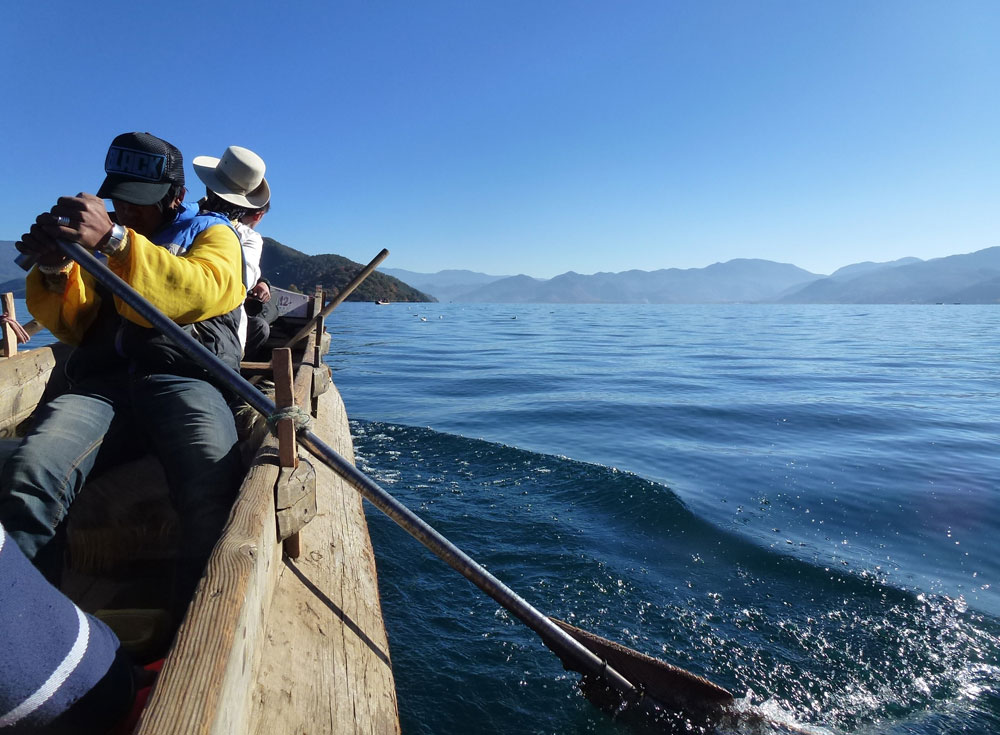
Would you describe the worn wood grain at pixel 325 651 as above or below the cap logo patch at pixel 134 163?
below

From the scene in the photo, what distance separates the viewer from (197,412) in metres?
2.75

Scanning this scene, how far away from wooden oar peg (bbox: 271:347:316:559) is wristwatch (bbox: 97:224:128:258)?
0.78 metres

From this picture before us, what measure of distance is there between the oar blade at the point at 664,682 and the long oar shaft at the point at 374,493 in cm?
11

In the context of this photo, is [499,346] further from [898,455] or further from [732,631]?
[732,631]

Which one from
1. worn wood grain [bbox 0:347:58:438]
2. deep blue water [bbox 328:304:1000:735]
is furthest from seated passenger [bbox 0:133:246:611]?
worn wood grain [bbox 0:347:58:438]

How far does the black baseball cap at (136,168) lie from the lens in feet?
9.50

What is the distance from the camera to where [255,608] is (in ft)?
6.25

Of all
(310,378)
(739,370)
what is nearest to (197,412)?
(310,378)

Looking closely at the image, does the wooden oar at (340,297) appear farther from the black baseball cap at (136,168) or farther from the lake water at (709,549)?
the black baseball cap at (136,168)

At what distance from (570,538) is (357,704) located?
3.84 metres

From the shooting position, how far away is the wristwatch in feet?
8.02

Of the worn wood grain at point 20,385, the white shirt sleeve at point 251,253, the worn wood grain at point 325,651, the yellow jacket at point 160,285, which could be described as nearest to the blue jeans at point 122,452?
the yellow jacket at point 160,285

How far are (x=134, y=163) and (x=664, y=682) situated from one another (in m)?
4.03

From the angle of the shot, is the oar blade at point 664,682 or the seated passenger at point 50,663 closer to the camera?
the seated passenger at point 50,663
